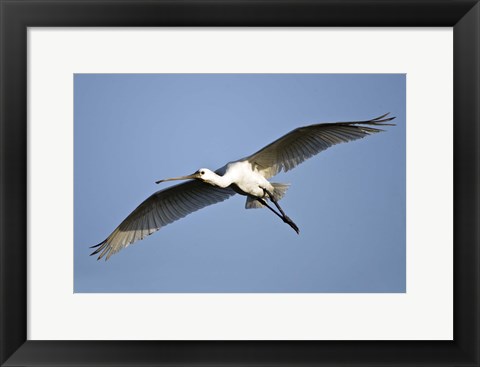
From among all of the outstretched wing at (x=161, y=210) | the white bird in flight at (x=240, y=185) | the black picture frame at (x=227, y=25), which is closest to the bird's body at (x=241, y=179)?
the white bird in flight at (x=240, y=185)

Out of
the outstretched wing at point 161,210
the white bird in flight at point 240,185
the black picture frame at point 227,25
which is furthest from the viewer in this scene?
the outstretched wing at point 161,210

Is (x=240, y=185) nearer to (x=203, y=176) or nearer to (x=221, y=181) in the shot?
(x=221, y=181)

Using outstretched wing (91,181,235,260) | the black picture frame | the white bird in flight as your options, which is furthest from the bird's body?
the black picture frame

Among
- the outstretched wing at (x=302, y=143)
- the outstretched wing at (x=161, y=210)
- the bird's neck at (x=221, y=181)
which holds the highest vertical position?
the outstretched wing at (x=302, y=143)

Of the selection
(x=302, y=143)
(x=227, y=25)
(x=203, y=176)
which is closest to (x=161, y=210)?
(x=203, y=176)

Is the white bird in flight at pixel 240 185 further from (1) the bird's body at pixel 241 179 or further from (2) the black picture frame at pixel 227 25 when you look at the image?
(2) the black picture frame at pixel 227 25

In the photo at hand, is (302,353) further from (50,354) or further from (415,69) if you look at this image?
(415,69)

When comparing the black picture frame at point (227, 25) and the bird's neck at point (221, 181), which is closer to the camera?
the black picture frame at point (227, 25)

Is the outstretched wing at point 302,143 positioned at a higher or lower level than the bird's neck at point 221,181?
A: higher
